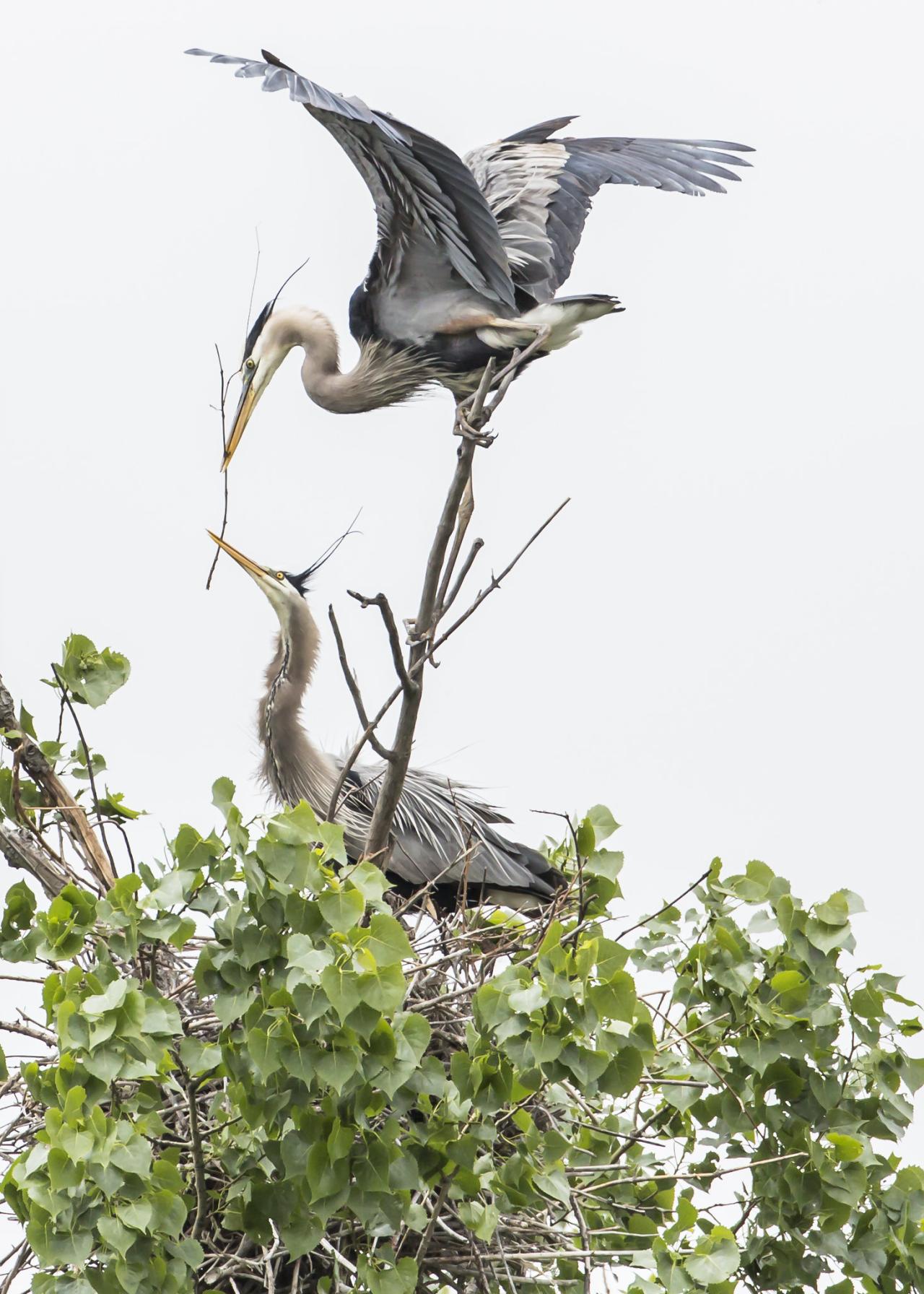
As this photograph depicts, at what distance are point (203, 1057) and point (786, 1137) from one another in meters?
0.76

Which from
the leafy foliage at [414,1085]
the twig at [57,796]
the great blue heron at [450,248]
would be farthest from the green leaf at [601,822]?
the great blue heron at [450,248]

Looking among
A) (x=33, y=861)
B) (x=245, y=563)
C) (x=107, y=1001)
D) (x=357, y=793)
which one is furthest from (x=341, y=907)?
(x=245, y=563)

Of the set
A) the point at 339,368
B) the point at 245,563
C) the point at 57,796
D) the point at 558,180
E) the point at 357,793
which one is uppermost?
the point at 558,180

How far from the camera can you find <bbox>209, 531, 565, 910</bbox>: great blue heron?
10.0 feet

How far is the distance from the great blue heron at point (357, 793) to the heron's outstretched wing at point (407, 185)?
0.67m

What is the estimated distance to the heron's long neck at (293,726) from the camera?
3164 millimetres

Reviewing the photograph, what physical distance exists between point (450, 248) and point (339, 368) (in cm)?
55

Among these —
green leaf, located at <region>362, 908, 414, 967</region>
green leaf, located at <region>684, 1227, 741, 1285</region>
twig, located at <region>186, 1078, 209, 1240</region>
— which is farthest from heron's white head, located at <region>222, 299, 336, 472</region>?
green leaf, located at <region>684, 1227, 741, 1285</region>

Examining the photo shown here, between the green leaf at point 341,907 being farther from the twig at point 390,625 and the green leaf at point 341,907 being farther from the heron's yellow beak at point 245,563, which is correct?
the heron's yellow beak at point 245,563

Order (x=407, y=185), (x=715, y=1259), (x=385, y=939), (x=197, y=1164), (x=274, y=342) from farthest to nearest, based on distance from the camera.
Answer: (x=274, y=342), (x=407, y=185), (x=197, y=1164), (x=715, y=1259), (x=385, y=939)

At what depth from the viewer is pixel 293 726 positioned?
3.17 meters

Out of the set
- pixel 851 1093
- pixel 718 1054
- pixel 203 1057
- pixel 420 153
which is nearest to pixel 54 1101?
pixel 203 1057

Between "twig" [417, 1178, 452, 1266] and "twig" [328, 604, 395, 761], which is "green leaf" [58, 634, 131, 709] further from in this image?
"twig" [417, 1178, 452, 1266]

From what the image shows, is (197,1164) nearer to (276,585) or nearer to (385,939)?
(385,939)
